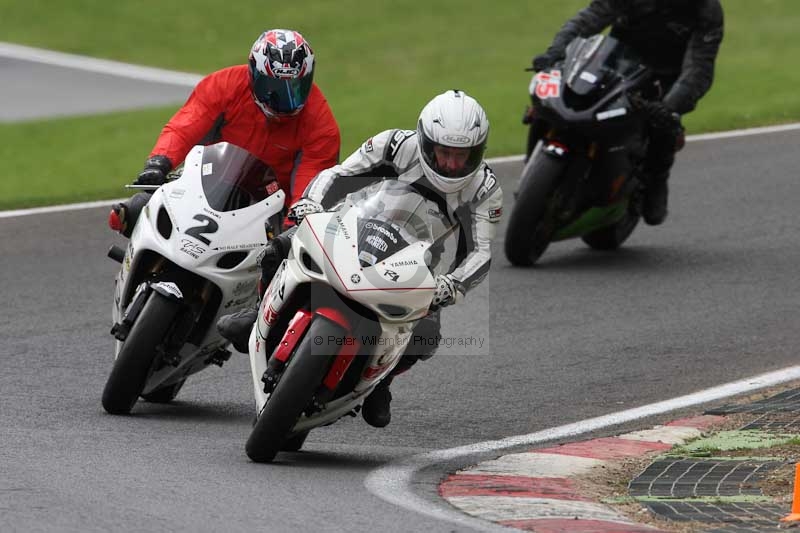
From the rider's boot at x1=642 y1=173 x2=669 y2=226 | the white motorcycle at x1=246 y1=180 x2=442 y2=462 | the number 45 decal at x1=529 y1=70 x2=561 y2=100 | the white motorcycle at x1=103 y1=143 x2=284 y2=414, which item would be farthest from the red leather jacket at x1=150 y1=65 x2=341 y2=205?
the rider's boot at x1=642 y1=173 x2=669 y2=226

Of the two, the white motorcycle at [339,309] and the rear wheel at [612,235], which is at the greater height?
the white motorcycle at [339,309]

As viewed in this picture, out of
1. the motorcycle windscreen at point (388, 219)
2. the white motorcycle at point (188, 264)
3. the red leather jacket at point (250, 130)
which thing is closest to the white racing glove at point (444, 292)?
the motorcycle windscreen at point (388, 219)

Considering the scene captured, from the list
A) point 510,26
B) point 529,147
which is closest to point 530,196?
point 529,147

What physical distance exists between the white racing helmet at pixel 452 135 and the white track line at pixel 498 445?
120 cm

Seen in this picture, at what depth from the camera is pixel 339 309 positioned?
6.52 meters

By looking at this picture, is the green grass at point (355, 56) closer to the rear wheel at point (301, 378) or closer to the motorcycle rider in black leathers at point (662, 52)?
the motorcycle rider in black leathers at point (662, 52)

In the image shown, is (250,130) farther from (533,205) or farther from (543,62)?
(543,62)

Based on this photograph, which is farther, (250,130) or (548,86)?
(548,86)

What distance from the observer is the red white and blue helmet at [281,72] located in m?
7.94

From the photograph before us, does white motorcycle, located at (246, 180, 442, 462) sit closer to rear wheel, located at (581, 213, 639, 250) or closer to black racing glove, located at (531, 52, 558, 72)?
black racing glove, located at (531, 52, 558, 72)

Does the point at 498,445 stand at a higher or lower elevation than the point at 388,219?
lower

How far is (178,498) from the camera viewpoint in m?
5.78

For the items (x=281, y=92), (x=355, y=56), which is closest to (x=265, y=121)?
(x=281, y=92)

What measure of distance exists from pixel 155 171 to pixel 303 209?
4.32 ft
